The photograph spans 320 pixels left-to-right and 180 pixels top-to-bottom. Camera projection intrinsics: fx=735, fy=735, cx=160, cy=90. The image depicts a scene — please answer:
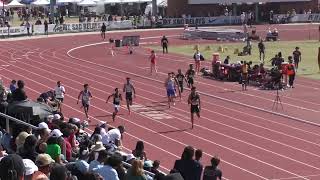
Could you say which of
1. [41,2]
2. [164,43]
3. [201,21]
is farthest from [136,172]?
[41,2]

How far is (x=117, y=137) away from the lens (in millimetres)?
15539

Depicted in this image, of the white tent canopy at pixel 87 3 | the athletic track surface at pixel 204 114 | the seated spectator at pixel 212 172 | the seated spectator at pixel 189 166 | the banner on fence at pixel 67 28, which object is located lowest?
the athletic track surface at pixel 204 114

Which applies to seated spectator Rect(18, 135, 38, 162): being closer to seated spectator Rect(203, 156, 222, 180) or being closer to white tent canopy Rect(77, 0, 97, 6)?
seated spectator Rect(203, 156, 222, 180)

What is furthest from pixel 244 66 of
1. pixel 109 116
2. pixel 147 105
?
pixel 109 116

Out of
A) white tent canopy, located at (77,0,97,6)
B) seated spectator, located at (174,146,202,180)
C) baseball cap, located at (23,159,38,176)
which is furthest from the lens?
white tent canopy, located at (77,0,97,6)

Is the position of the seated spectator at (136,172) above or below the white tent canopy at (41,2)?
below

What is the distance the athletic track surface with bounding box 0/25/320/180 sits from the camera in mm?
20109

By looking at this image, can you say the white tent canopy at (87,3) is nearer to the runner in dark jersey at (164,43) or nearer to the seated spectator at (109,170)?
the runner in dark jersey at (164,43)

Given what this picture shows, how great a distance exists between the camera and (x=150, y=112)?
27656mm

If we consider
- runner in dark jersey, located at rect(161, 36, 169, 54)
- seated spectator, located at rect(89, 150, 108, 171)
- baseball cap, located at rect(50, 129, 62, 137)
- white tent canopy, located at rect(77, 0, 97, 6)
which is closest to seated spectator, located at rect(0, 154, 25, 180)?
seated spectator, located at rect(89, 150, 108, 171)

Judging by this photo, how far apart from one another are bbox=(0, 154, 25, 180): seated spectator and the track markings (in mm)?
18331

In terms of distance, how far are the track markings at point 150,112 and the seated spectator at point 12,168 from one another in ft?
60.1

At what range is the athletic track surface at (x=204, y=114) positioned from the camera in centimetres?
2011

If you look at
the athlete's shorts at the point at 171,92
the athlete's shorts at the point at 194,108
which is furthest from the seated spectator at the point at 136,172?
the athlete's shorts at the point at 171,92
